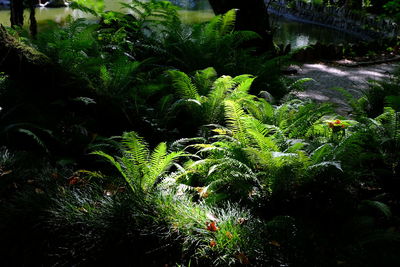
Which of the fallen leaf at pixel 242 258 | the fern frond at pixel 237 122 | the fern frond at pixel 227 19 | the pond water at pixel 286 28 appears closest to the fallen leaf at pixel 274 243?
the fallen leaf at pixel 242 258

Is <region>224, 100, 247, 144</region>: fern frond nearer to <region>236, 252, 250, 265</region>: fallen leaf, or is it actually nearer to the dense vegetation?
the dense vegetation

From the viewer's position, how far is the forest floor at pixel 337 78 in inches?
240

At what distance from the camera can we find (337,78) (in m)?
7.38

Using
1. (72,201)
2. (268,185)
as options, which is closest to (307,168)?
(268,185)

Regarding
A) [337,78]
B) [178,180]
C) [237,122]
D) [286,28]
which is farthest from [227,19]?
[286,28]

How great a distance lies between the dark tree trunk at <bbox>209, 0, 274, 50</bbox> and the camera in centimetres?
716

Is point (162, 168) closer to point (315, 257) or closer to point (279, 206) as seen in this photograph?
point (279, 206)

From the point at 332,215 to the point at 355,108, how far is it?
2.23 metres

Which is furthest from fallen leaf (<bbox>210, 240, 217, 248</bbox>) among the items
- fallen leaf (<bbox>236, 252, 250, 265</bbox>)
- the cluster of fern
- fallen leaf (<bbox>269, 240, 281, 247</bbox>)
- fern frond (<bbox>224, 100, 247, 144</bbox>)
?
fern frond (<bbox>224, 100, 247, 144</bbox>)

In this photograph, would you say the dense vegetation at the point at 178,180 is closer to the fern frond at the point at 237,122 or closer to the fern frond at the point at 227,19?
the fern frond at the point at 237,122

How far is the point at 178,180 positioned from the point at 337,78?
17.6 feet

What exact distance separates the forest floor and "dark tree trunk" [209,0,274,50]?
1.19 m

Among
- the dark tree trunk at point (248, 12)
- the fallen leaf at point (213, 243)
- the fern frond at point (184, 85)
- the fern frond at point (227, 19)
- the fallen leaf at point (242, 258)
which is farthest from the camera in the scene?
the dark tree trunk at point (248, 12)

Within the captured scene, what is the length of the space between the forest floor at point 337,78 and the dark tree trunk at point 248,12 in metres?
1.19
